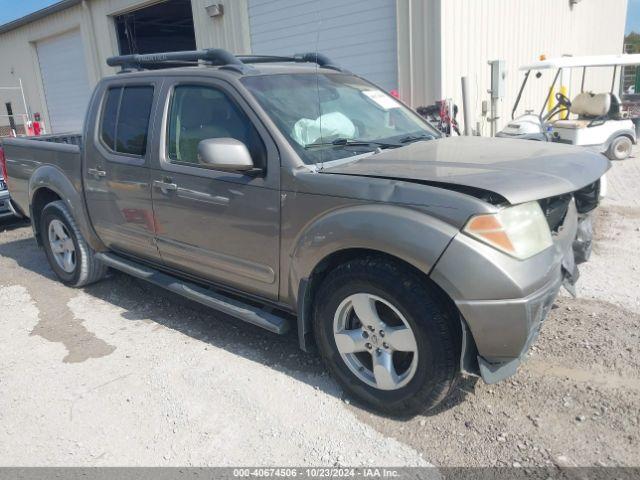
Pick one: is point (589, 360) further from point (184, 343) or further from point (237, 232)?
point (184, 343)

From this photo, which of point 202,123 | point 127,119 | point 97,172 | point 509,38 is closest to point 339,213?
point 202,123

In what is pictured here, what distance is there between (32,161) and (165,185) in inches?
91.5

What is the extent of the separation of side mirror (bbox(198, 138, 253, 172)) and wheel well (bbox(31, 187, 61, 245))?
2.91 metres

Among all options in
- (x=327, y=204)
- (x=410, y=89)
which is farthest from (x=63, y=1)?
(x=327, y=204)

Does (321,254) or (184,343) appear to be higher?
(321,254)

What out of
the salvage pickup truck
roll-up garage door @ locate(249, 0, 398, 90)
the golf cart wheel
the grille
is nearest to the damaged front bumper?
the salvage pickup truck

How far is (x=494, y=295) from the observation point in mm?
2420

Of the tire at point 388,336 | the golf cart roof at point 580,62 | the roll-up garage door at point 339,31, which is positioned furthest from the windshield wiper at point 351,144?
the golf cart roof at point 580,62

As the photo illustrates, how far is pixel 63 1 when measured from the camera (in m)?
16.1

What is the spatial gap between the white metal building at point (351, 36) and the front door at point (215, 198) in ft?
2.76

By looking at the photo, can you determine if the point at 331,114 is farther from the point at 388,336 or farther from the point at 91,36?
the point at 91,36

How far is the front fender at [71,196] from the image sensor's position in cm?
471

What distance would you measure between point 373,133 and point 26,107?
20421 mm

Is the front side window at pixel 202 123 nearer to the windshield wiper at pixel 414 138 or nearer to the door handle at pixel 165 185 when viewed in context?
the door handle at pixel 165 185
